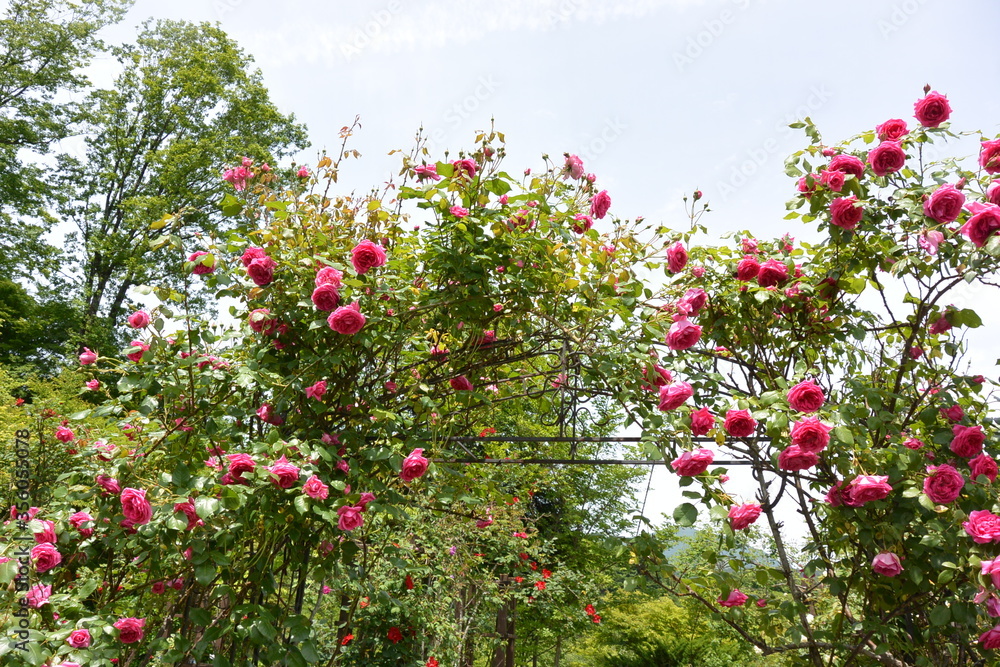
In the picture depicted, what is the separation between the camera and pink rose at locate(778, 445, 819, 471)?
175 cm

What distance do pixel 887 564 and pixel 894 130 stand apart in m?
1.42

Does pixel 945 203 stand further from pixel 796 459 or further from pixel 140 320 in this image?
pixel 140 320

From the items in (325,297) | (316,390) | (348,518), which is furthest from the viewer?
(316,390)

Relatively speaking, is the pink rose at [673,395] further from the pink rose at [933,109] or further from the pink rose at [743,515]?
the pink rose at [933,109]

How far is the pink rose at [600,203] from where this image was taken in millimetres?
2219

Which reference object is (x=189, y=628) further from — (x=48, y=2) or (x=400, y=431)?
(x=48, y=2)

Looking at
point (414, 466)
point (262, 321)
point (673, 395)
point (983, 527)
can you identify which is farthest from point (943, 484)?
point (262, 321)

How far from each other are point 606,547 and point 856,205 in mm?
1393

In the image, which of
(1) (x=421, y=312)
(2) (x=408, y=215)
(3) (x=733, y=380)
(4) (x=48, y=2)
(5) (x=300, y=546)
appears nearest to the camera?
(5) (x=300, y=546)

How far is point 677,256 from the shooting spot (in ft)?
7.33

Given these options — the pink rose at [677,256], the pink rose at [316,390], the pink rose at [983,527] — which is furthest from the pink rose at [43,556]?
the pink rose at [983,527]

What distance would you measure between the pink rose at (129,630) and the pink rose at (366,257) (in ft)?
4.05

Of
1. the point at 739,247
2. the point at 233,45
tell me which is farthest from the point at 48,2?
the point at 739,247

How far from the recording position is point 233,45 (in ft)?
40.3
